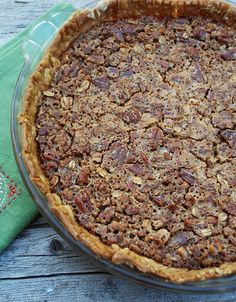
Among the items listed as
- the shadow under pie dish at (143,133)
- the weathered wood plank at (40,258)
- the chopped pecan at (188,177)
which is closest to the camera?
the shadow under pie dish at (143,133)

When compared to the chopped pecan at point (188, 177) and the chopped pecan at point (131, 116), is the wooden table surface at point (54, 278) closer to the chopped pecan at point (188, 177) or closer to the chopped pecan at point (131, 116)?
the chopped pecan at point (188, 177)

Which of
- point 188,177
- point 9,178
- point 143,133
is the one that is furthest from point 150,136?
point 9,178

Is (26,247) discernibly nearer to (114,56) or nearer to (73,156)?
(73,156)

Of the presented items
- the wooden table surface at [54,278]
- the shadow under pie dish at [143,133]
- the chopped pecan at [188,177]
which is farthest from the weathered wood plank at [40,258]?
the chopped pecan at [188,177]

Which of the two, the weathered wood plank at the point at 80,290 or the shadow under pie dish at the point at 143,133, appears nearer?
the shadow under pie dish at the point at 143,133

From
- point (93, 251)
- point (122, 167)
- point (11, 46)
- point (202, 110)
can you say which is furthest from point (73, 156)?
point (11, 46)

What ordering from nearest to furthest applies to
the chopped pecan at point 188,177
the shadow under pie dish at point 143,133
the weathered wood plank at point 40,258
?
the shadow under pie dish at point 143,133 < the chopped pecan at point 188,177 < the weathered wood plank at point 40,258

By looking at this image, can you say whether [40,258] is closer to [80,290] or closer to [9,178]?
[80,290]

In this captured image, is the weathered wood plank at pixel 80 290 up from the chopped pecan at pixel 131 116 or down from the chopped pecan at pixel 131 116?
down
